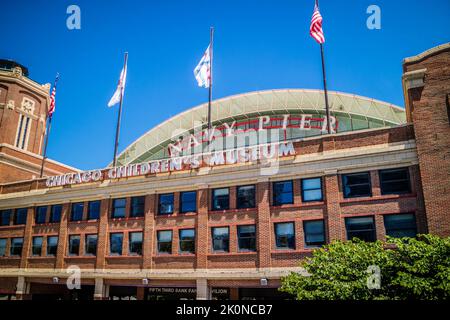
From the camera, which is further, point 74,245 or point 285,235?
point 74,245

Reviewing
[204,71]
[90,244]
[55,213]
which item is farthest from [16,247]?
[204,71]

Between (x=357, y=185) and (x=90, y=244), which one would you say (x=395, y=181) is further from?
(x=90, y=244)

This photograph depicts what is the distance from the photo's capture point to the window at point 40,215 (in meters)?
37.5

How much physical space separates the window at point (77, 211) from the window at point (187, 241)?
1105 centimetres

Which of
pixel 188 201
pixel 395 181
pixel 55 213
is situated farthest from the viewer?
pixel 55 213

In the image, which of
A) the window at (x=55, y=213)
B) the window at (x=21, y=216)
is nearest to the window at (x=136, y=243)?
the window at (x=55, y=213)

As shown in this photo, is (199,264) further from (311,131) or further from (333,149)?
(311,131)

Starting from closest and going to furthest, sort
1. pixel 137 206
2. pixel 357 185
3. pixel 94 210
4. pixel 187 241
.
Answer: pixel 357 185 < pixel 187 241 < pixel 137 206 < pixel 94 210

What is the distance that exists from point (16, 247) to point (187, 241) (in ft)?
64.2

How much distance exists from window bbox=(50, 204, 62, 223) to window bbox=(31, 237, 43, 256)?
2142 mm

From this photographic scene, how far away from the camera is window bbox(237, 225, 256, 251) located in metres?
27.6

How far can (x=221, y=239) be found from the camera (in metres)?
28.7

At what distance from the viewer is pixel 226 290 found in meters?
28.4

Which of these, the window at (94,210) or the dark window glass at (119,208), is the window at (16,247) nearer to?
the window at (94,210)
